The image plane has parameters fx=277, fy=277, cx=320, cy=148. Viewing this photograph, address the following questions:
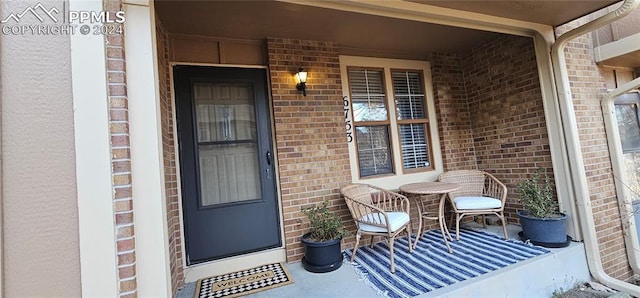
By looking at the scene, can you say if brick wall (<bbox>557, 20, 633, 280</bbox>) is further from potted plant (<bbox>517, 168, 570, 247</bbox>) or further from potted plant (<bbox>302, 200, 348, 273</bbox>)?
potted plant (<bbox>302, 200, 348, 273</bbox>)

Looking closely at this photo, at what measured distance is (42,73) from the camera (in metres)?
1.31

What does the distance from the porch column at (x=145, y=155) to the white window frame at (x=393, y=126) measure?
2.33 meters

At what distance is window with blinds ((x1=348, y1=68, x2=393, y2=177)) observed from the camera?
11.7 feet

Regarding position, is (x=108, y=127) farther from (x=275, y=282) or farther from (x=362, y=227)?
(x=362, y=227)

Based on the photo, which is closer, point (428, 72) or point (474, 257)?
point (474, 257)

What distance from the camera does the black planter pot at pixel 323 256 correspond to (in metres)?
2.59

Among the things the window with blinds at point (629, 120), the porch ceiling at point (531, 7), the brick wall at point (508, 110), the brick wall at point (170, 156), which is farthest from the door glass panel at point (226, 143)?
the window with blinds at point (629, 120)

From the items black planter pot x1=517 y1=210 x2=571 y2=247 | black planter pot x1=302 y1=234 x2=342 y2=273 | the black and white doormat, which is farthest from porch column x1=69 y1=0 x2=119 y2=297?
black planter pot x1=517 y1=210 x2=571 y2=247

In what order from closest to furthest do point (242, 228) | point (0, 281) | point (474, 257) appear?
point (0, 281), point (474, 257), point (242, 228)

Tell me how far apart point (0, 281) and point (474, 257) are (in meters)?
3.26

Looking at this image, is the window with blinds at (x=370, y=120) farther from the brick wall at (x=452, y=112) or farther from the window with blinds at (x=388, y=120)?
the brick wall at (x=452, y=112)

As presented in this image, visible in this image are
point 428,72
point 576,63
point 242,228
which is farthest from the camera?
point 428,72

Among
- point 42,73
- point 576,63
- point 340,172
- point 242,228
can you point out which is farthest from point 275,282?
point 576,63

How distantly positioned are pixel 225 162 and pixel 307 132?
3.07 ft
